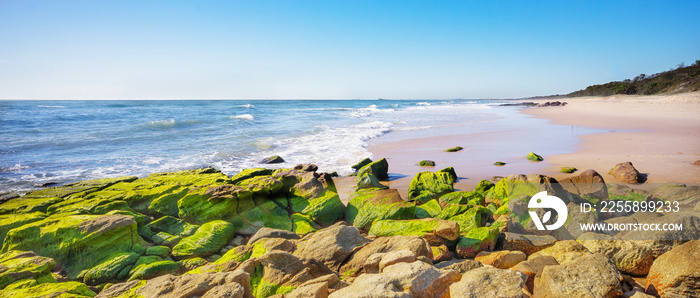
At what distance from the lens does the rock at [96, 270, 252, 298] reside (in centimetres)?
319

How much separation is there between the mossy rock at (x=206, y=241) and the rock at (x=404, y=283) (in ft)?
9.39

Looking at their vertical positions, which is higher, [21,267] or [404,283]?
[404,283]

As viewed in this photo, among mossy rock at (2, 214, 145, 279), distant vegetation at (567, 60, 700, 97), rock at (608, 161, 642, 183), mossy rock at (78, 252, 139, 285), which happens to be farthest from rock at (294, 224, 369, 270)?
distant vegetation at (567, 60, 700, 97)

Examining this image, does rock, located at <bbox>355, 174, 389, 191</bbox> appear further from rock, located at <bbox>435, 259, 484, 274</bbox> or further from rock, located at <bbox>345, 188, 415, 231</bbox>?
rock, located at <bbox>435, 259, 484, 274</bbox>

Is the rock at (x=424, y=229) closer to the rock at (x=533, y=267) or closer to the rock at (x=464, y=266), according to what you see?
the rock at (x=464, y=266)

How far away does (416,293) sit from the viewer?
2.94 meters

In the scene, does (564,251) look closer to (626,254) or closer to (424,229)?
(626,254)

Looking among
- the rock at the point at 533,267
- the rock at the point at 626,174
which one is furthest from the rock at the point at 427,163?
the rock at the point at 533,267

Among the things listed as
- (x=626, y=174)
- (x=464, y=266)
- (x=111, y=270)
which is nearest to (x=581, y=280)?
(x=464, y=266)

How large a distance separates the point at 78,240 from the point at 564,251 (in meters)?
6.49

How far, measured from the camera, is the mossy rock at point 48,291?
12.0 ft

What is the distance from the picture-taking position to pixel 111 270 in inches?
174

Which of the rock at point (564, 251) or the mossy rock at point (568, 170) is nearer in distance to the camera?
the rock at point (564, 251)

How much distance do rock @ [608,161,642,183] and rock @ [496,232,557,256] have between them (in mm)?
4743
